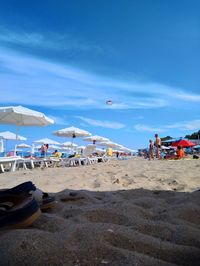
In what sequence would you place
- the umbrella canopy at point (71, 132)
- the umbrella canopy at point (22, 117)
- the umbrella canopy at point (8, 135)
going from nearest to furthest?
the umbrella canopy at point (22, 117) → the umbrella canopy at point (71, 132) → the umbrella canopy at point (8, 135)

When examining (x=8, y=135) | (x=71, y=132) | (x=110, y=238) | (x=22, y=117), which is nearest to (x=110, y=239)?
(x=110, y=238)

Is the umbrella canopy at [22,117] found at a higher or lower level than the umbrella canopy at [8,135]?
lower

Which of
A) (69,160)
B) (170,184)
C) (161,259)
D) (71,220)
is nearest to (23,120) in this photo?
(69,160)

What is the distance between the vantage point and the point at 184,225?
1.82 metres

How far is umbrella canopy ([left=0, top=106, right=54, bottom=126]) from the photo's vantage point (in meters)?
10.2

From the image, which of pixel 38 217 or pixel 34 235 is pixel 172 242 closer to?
pixel 34 235

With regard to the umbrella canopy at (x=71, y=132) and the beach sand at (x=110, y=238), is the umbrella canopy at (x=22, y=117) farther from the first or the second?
the beach sand at (x=110, y=238)

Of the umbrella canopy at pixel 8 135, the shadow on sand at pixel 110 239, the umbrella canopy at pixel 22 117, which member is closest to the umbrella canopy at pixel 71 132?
the umbrella canopy at pixel 8 135

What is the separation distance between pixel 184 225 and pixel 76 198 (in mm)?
1313

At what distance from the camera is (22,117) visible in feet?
35.7

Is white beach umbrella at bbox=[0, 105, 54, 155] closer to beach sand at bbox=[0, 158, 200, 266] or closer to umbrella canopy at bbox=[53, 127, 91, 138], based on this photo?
umbrella canopy at bbox=[53, 127, 91, 138]

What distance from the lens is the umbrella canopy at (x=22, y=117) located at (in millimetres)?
10219

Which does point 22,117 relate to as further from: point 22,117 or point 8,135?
point 8,135

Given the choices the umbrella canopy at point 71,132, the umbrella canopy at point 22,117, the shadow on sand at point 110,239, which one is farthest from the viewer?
the umbrella canopy at point 71,132
